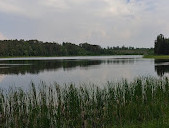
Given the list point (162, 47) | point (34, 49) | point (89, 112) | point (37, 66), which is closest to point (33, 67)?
point (37, 66)

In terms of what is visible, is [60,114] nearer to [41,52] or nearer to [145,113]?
[145,113]

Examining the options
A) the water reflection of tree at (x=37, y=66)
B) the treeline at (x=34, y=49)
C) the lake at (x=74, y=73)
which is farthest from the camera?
the treeline at (x=34, y=49)

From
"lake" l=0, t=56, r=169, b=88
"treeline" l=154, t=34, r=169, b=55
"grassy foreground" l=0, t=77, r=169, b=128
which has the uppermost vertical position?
"treeline" l=154, t=34, r=169, b=55

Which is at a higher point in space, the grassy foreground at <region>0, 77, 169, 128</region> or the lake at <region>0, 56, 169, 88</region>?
the grassy foreground at <region>0, 77, 169, 128</region>

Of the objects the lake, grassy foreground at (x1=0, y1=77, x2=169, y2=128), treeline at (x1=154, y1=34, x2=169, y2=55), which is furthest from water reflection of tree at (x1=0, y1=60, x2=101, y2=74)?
treeline at (x1=154, y1=34, x2=169, y2=55)

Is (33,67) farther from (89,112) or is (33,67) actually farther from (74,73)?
(89,112)

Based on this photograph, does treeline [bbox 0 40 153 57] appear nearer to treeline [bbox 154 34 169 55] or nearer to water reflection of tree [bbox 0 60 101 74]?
treeline [bbox 154 34 169 55]

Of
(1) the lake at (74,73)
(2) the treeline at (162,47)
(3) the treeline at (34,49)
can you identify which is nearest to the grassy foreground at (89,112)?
(1) the lake at (74,73)

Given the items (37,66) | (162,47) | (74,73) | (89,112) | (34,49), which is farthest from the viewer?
(34,49)

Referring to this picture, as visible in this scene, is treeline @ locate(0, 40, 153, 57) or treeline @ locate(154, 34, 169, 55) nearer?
treeline @ locate(154, 34, 169, 55)

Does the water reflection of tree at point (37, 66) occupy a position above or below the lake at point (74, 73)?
above

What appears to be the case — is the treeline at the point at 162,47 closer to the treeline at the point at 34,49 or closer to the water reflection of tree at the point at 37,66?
the water reflection of tree at the point at 37,66

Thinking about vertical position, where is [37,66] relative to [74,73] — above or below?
above

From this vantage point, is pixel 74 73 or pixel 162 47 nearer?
pixel 74 73
